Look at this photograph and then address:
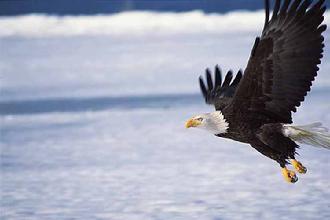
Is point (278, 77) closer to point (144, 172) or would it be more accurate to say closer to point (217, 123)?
point (217, 123)

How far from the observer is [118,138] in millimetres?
8398

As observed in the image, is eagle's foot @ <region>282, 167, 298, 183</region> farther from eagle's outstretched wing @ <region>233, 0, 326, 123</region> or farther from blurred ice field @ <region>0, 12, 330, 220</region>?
eagle's outstretched wing @ <region>233, 0, 326, 123</region>

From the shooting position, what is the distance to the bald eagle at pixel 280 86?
183 inches

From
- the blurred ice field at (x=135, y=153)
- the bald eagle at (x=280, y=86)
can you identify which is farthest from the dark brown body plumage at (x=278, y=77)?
the blurred ice field at (x=135, y=153)

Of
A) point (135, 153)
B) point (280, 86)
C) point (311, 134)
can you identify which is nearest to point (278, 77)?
point (280, 86)

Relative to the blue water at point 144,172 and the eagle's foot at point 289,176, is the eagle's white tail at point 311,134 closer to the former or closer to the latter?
the eagle's foot at point 289,176

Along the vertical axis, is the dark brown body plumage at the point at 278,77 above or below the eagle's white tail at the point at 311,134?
above

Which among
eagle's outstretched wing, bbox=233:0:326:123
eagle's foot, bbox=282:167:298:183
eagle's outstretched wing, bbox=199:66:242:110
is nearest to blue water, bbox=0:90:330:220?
eagle's foot, bbox=282:167:298:183

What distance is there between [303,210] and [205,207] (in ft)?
2.06

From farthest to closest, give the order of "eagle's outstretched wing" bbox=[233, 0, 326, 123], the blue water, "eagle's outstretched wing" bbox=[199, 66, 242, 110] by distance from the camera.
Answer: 1. "eagle's outstretched wing" bbox=[199, 66, 242, 110]
2. the blue water
3. "eagle's outstretched wing" bbox=[233, 0, 326, 123]

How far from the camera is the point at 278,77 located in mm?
4699

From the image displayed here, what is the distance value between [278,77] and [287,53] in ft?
0.46

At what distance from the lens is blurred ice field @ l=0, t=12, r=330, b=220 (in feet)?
18.0

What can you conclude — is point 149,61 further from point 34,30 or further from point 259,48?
point 259,48
